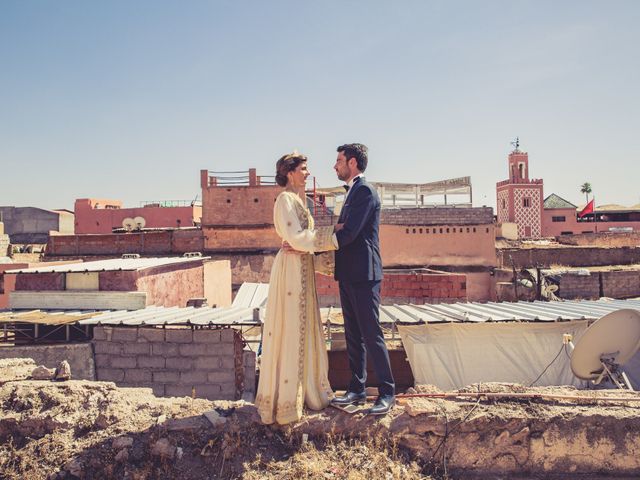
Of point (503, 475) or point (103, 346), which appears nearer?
point (503, 475)

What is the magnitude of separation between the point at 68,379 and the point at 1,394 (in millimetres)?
475

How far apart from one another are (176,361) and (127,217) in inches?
1038

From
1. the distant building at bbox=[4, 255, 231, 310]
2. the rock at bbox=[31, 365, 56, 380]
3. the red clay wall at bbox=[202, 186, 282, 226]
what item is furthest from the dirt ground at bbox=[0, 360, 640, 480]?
the red clay wall at bbox=[202, 186, 282, 226]

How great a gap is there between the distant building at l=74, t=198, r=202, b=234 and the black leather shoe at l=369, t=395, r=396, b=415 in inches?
1148

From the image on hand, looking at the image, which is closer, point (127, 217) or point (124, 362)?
point (124, 362)

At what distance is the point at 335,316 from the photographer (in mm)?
12414

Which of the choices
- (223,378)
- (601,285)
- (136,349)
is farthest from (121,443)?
(601,285)

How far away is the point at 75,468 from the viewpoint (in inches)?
120

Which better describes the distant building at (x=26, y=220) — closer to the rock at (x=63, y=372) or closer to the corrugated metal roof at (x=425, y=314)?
the corrugated metal roof at (x=425, y=314)

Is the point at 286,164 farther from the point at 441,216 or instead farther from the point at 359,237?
the point at 441,216

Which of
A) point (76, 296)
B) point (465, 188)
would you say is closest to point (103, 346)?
point (76, 296)

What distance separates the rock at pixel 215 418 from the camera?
3203mm

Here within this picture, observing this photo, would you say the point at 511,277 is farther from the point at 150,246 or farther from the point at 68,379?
the point at 68,379

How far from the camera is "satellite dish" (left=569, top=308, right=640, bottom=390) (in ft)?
14.8
